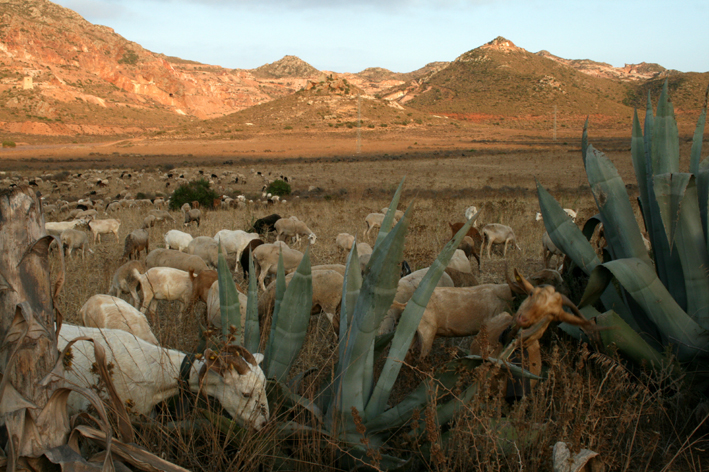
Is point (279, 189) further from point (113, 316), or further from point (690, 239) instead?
point (690, 239)

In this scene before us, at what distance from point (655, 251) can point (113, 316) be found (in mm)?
4722

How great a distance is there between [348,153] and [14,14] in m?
114

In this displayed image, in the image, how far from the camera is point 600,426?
2.74 m

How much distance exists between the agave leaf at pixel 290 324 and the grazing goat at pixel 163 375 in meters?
0.31

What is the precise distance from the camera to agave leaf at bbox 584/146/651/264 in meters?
3.51

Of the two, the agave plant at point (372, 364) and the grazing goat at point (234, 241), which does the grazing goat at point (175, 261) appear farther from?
the agave plant at point (372, 364)

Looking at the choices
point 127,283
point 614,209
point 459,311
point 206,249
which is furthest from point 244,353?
point 206,249

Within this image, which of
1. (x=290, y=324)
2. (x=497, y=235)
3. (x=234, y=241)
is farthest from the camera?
(x=234, y=241)

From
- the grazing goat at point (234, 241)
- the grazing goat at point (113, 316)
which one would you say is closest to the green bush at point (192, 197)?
the grazing goat at point (234, 241)

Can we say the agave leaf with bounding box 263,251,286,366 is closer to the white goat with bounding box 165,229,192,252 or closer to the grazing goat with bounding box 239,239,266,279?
the grazing goat with bounding box 239,239,266,279

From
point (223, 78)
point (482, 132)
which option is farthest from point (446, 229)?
point (223, 78)

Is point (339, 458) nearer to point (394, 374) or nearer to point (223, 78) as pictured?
point (394, 374)

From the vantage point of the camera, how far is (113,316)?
4.46m

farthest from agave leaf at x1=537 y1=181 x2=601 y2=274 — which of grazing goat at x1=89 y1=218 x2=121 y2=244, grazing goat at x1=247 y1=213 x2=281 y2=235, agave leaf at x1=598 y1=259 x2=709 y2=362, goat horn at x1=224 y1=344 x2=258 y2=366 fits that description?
grazing goat at x1=89 y1=218 x2=121 y2=244
